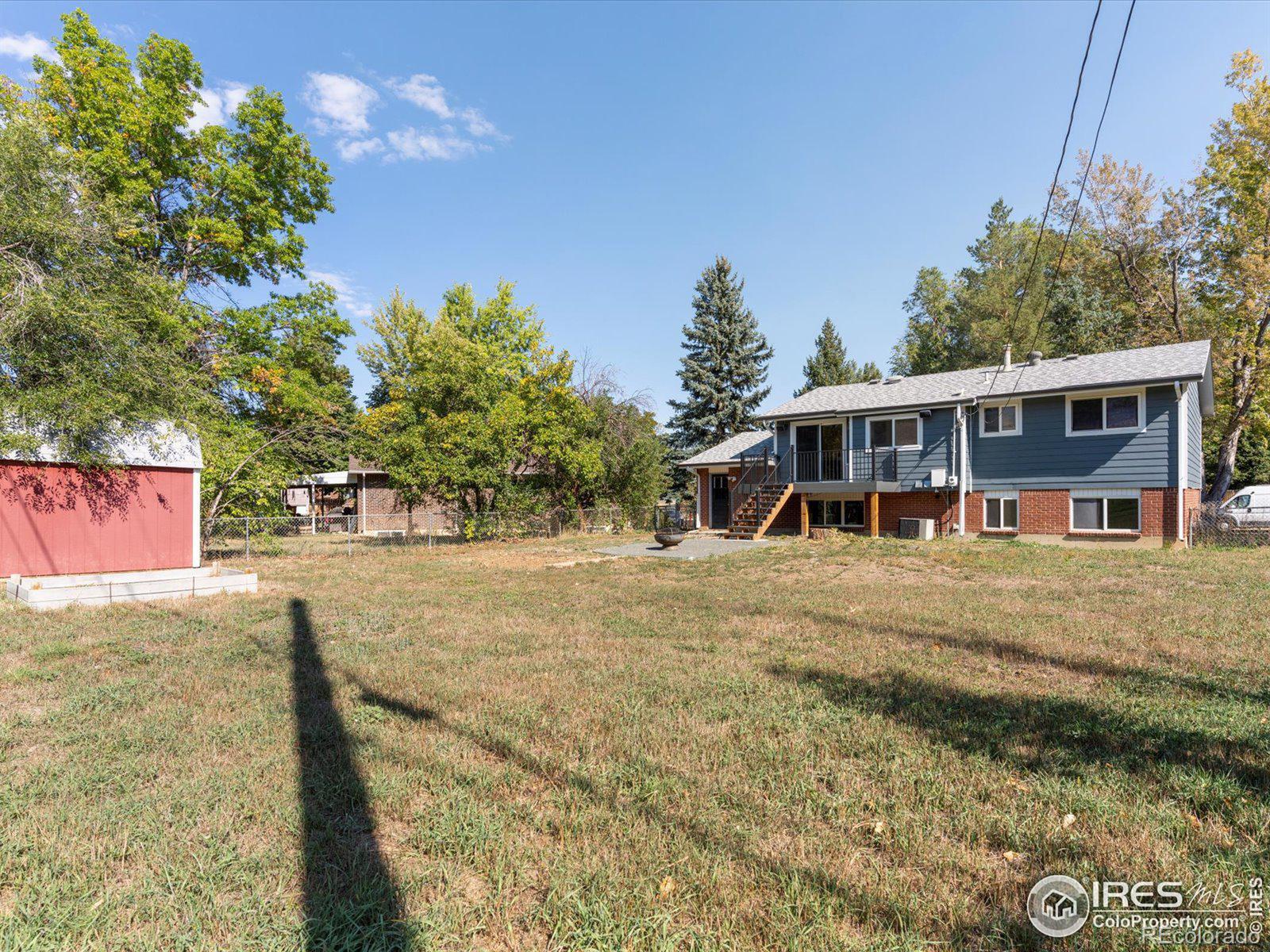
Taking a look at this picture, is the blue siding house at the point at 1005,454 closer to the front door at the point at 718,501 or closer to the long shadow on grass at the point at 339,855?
the front door at the point at 718,501

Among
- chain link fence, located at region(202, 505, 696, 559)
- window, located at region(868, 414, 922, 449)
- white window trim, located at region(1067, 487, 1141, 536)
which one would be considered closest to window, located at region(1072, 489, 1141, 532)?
white window trim, located at region(1067, 487, 1141, 536)

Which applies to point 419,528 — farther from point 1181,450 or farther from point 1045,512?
point 1181,450

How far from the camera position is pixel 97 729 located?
4109mm

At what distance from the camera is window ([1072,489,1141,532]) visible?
15.2 m

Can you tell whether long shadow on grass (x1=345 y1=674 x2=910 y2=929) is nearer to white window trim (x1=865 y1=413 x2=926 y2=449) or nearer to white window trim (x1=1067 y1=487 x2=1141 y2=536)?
white window trim (x1=1067 y1=487 x2=1141 y2=536)

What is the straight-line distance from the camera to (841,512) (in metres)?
20.2

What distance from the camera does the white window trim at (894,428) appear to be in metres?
18.4

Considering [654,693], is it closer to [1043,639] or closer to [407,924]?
[407,924]

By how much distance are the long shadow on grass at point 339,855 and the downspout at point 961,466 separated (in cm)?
1760

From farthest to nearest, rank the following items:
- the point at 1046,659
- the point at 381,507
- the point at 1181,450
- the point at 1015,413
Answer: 1. the point at 381,507
2. the point at 1015,413
3. the point at 1181,450
4. the point at 1046,659

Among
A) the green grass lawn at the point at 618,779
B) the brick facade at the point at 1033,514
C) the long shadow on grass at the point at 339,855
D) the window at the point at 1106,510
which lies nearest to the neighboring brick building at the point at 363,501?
the brick facade at the point at 1033,514

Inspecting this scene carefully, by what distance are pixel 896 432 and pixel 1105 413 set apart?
17.4 ft

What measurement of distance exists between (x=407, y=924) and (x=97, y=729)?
348 cm

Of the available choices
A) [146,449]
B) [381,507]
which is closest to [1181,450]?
[146,449]
